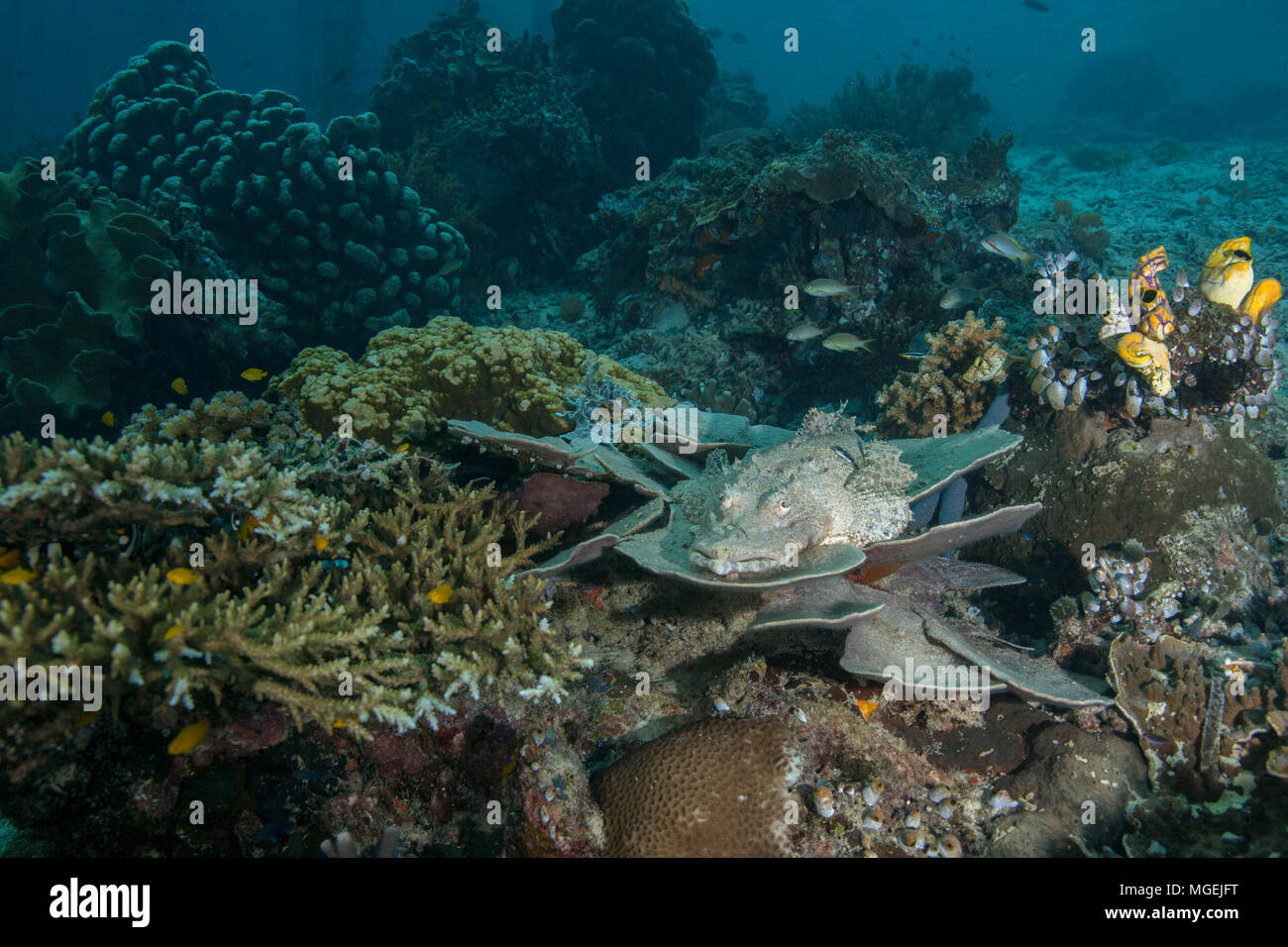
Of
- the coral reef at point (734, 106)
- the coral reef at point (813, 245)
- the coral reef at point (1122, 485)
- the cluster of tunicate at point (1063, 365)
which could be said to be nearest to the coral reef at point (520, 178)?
the coral reef at point (813, 245)

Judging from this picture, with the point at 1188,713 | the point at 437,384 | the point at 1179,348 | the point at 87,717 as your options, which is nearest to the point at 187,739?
the point at 87,717

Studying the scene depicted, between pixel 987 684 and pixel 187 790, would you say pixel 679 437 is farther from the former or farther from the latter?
pixel 187 790

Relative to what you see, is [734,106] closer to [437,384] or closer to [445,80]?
[445,80]

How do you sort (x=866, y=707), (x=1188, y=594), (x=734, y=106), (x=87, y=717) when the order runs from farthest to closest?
(x=734, y=106) < (x=1188, y=594) < (x=866, y=707) < (x=87, y=717)

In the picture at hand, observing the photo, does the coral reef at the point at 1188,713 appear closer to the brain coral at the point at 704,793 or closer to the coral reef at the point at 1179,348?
the coral reef at the point at 1179,348

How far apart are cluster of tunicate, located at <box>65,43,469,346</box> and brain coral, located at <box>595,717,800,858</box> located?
872cm

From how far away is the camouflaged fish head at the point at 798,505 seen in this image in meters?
2.78

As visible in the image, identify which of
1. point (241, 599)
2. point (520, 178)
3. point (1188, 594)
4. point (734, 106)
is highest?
point (734, 106)

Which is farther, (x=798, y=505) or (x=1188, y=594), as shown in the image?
(x=1188, y=594)

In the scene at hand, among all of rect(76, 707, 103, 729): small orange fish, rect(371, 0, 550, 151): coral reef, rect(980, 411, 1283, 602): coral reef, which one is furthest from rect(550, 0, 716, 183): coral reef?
rect(76, 707, 103, 729): small orange fish

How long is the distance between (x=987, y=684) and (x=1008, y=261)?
816cm

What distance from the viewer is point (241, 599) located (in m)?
2.81

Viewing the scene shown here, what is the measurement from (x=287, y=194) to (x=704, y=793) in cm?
1064

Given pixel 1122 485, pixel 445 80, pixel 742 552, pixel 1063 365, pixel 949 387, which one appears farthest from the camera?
pixel 445 80
